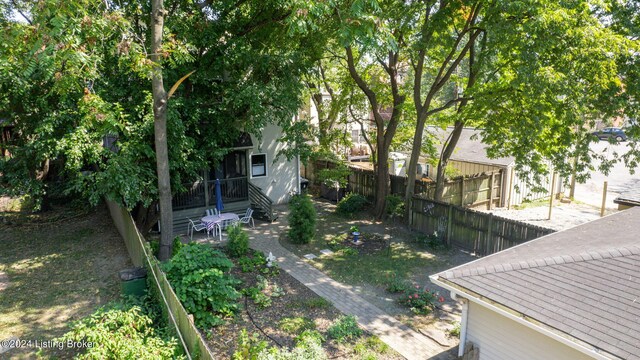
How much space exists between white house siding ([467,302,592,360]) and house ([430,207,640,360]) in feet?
0.04

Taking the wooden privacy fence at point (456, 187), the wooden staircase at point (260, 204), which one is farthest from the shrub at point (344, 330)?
the wooden privacy fence at point (456, 187)

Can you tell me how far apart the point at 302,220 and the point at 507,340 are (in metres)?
7.94

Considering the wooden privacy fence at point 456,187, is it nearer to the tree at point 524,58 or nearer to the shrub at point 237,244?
the tree at point 524,58

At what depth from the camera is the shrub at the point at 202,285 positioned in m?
8.05

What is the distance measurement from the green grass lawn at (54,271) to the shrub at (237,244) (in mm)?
2807

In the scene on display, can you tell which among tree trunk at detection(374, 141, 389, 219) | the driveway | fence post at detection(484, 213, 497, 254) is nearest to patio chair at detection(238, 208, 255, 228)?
tree trunk at detection(374, 141, 389, 219)

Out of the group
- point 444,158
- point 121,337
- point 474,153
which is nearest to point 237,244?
point 121,337

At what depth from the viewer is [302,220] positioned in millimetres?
13250

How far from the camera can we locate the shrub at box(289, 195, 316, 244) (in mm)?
13281

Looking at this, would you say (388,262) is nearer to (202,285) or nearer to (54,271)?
(202,285)

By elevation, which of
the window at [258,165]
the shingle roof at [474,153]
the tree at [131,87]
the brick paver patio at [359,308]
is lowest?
the brick paver patio at [359,308]

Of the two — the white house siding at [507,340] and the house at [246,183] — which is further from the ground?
the house at [246,183]

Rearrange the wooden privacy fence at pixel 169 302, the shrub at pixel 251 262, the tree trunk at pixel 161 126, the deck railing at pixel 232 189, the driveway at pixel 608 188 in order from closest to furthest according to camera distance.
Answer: the wooden privacy fence at pixel 169 302
the tree trunk at pixel 161 126
the shrub at pixel 251 262
the deck railing at pixel 232 189
the driveway at pixel 608 188

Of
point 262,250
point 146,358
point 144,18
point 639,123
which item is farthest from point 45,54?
point 639,123
